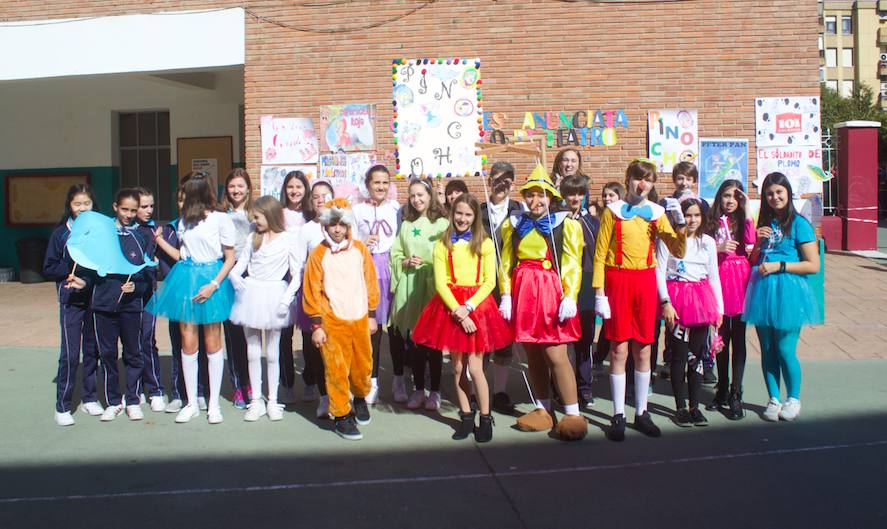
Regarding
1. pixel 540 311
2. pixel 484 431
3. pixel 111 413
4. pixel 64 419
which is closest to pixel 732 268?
pixel 540 311

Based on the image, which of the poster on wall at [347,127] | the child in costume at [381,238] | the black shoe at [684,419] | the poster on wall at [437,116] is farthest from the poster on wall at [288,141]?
the black shoe at [684,419]

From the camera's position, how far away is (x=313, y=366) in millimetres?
6273

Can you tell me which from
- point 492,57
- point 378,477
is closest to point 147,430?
point 378,477

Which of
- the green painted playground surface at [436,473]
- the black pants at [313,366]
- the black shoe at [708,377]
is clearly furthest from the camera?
the black shoe at [708,377]

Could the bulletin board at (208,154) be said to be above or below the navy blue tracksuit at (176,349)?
above

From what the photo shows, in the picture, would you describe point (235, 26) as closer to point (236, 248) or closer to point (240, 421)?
point (236, 248)

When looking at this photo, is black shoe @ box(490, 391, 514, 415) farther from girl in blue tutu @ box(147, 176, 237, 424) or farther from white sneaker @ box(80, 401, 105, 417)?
white sneaker @ box(80, 401, 105, 417)

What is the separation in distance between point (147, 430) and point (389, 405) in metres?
1.81

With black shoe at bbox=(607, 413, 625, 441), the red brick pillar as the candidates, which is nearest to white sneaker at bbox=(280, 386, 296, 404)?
black shoe at bbox=(607, 413, 625, 441)

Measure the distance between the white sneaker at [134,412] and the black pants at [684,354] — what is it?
393cm

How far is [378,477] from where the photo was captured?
4.56 m

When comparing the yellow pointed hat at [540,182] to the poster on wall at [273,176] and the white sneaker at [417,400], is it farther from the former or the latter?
the poster on wall at [273,176]

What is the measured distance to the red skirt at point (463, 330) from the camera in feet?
17.1

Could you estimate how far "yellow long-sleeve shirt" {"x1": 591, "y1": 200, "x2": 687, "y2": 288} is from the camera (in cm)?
528
